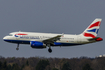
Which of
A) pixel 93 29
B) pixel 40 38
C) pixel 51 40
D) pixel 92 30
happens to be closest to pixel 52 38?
pixel 51 40

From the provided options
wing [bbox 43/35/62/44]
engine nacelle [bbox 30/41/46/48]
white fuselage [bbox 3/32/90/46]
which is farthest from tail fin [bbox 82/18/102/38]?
engine nacelle [bbox 30/41/46/48]

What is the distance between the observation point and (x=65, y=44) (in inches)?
2916

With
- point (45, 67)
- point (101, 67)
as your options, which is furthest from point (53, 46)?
point (101, 67)

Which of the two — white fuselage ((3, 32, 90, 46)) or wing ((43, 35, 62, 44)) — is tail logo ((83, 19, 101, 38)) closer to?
white fuselage ((3, 32, 90, 46))

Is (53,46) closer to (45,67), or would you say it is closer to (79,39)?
(79,39)

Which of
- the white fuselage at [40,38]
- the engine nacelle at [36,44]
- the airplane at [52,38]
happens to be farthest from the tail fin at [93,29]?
the engine nacelle at [36,44]

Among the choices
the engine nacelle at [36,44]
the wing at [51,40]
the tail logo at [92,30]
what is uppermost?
the tail logo at [92,30]

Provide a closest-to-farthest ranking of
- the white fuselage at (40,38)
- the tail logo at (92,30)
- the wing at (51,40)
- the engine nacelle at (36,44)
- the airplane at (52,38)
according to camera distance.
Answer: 1. the wing at (51,40)
2. the engine nacelle at (36,44)
3. the airplane at (52,38)
4. the white fuselage at (40,38)
5. the tail logo at (92,30)

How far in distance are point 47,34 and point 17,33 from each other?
23.8 feet

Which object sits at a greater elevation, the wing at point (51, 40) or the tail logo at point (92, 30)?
the tail logo at point (92, 30)

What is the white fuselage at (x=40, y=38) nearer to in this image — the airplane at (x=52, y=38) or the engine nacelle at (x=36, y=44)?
the airplane at (x=52, y=38)

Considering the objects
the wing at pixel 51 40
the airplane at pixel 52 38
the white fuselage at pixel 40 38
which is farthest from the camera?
the white fuselage at pixel 40 38

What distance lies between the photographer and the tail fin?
75938mm

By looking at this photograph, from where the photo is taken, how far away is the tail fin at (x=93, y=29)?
249 ft
